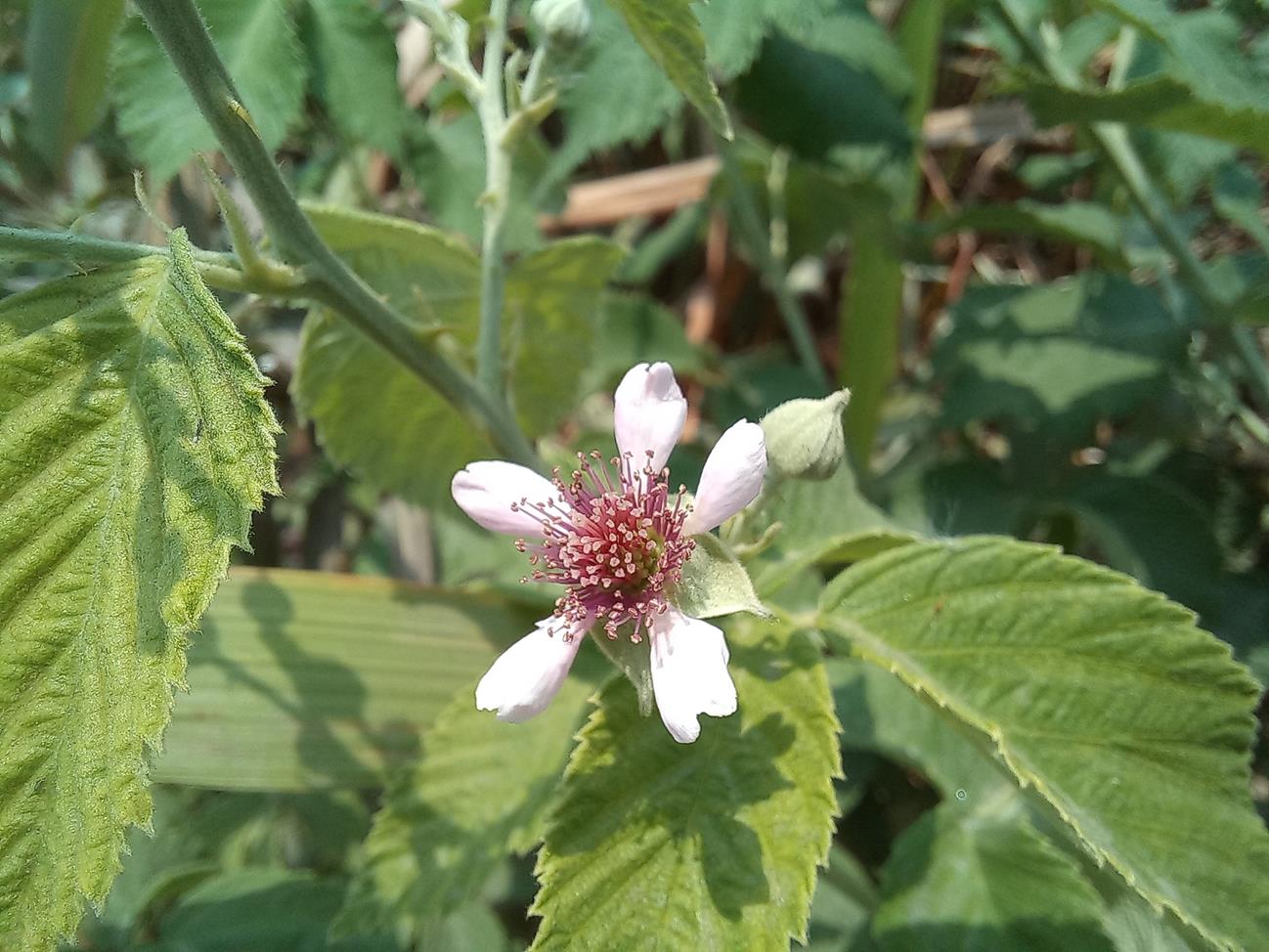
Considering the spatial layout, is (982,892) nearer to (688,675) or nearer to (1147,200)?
(688,675)

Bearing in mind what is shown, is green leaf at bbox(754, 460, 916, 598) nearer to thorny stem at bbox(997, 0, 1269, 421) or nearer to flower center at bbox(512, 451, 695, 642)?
flower center at bbox(512, 451, 695, 642)

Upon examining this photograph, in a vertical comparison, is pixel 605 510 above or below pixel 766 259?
above

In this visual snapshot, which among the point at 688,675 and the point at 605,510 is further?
the point at 605,510

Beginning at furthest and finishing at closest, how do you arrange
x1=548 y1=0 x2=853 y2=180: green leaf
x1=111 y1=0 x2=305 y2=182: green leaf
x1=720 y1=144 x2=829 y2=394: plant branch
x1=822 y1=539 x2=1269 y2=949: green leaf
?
x1=720 y1=144 x2=829 y2=394: plant branch → x1=548 y1=0 x2=853 y2=180: green leaf → x1=111 y1=0 x2=305 y2=182: green leaf → x1=822 y1=539 x2=1269 y2=949: green leaf

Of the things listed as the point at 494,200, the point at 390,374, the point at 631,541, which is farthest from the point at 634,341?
the point at 631,541

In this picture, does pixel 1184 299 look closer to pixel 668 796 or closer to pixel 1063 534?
pixel 1063 534

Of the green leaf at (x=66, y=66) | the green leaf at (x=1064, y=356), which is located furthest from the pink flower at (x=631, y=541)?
the green leaf at (x=1064, y=356)

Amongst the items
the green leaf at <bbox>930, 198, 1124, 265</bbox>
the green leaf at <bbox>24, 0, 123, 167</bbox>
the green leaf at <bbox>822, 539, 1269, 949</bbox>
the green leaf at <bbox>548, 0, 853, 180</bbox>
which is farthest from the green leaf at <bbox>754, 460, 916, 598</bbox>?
the green leaf at <bbox>24, 0, 123, 167</bbox>
